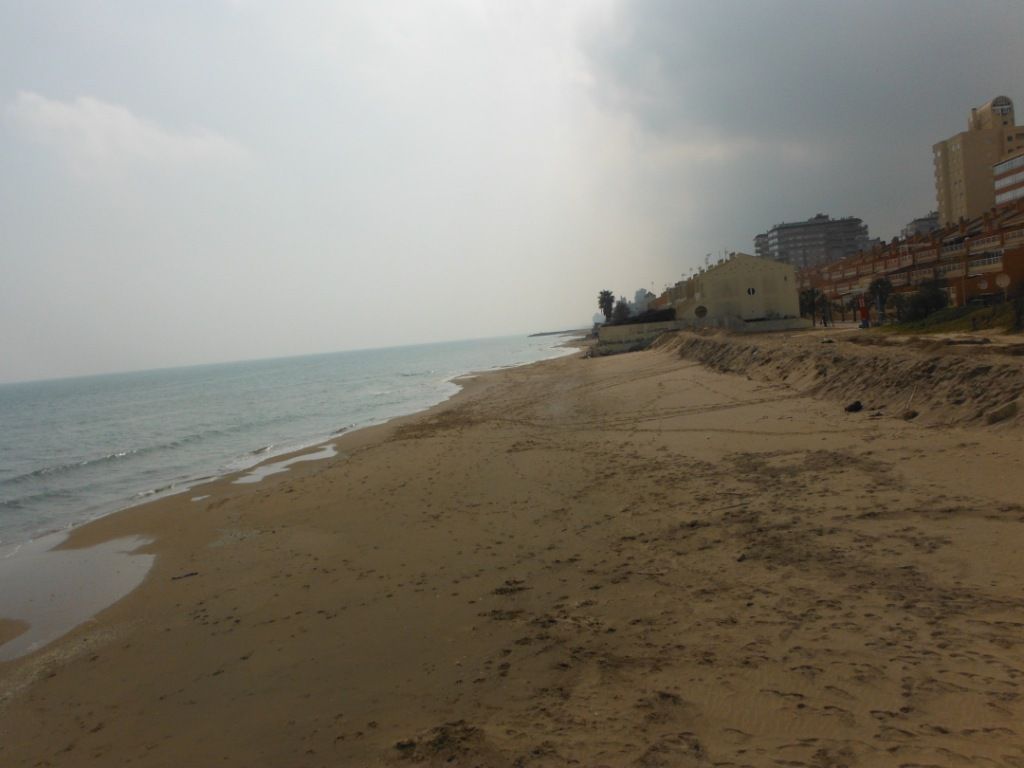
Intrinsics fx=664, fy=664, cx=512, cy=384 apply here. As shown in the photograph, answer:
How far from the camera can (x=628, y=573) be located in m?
6.82

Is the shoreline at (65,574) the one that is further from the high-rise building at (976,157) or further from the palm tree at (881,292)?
the high-rise building at (976,157)

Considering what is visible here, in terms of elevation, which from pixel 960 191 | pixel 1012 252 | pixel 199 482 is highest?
pixel 960 191

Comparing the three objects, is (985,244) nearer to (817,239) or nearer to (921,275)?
(921,275)

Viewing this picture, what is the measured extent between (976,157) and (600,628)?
100 meters

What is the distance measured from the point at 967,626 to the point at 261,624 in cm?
642

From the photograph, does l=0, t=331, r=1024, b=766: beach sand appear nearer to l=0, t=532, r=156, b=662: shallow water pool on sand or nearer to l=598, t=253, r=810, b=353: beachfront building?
l=0, t=532, r=156, b=662: shallow water pool on sand

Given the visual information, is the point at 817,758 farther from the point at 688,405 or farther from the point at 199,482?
the point at 199,482

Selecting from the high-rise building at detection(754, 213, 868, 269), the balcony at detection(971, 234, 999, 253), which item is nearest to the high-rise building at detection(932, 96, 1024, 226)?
the balcony at detection(971, 234, 999, 253)

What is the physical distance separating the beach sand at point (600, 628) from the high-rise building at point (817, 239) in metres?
167

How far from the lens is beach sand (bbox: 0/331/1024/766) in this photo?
4008mm

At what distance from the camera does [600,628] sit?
5605 millimetres

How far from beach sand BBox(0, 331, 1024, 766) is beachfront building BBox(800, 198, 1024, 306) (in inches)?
1035

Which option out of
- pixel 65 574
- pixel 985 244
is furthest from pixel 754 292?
pixel 65 574

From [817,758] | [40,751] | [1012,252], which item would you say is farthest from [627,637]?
[1012,252]
